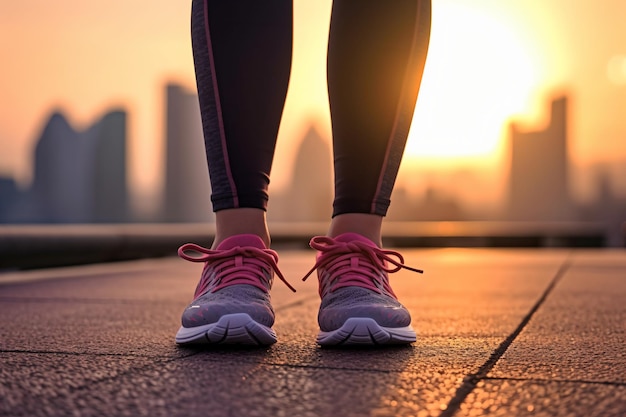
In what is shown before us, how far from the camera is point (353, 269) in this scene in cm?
147

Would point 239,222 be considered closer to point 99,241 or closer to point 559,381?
point 559,381

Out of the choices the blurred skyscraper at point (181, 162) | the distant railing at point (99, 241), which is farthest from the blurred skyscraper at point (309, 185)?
the distant railing at point (99, 241)

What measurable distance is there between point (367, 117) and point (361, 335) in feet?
1.50

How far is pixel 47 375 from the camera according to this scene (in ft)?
3.49

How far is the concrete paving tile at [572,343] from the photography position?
1.10 meters

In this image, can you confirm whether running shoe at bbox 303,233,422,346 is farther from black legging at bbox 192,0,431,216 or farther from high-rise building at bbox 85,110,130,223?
high-rise building at bbox 85,110,130,223

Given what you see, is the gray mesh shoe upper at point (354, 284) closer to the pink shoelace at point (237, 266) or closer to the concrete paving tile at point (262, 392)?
the pink shoelace at point (237, 266)

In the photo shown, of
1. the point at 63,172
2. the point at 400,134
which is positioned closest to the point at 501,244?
the point at 400,134

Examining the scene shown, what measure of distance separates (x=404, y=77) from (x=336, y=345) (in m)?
0.57

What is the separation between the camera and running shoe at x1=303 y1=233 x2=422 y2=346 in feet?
4.34

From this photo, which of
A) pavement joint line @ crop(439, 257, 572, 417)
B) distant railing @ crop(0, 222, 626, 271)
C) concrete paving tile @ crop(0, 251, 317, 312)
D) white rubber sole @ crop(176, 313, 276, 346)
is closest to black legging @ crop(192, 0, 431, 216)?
white rubber sole @ crop(176, 313, 276, 346)

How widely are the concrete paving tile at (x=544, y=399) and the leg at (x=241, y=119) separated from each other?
57 cm

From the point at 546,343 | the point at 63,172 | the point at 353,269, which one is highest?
the point at 353,269

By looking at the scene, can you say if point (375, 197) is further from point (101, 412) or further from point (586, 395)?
point (101, 412)
